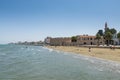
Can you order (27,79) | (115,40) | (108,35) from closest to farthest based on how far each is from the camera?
(27,79) < (108,35) < (115,40)

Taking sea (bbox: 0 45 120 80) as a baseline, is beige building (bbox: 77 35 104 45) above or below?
above

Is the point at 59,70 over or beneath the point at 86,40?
beneath

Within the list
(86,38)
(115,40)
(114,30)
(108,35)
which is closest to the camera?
(108,35)

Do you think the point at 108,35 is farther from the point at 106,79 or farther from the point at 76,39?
the point at 106,79

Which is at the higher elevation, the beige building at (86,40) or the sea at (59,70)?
the beige building at (86,40)

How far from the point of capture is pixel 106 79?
1905cm

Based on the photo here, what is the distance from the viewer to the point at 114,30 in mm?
144625

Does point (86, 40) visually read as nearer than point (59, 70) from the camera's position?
No

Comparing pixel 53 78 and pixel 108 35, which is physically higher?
pixel 108 35

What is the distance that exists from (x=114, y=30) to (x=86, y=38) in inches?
810

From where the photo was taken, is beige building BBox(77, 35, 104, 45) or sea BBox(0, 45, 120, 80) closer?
sea BBox(0, 45, 120, 80)

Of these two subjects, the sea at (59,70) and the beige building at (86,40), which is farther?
the beige building at (86,40)

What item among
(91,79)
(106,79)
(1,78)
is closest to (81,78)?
(91,79)

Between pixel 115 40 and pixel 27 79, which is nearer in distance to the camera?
pixel 27 79
